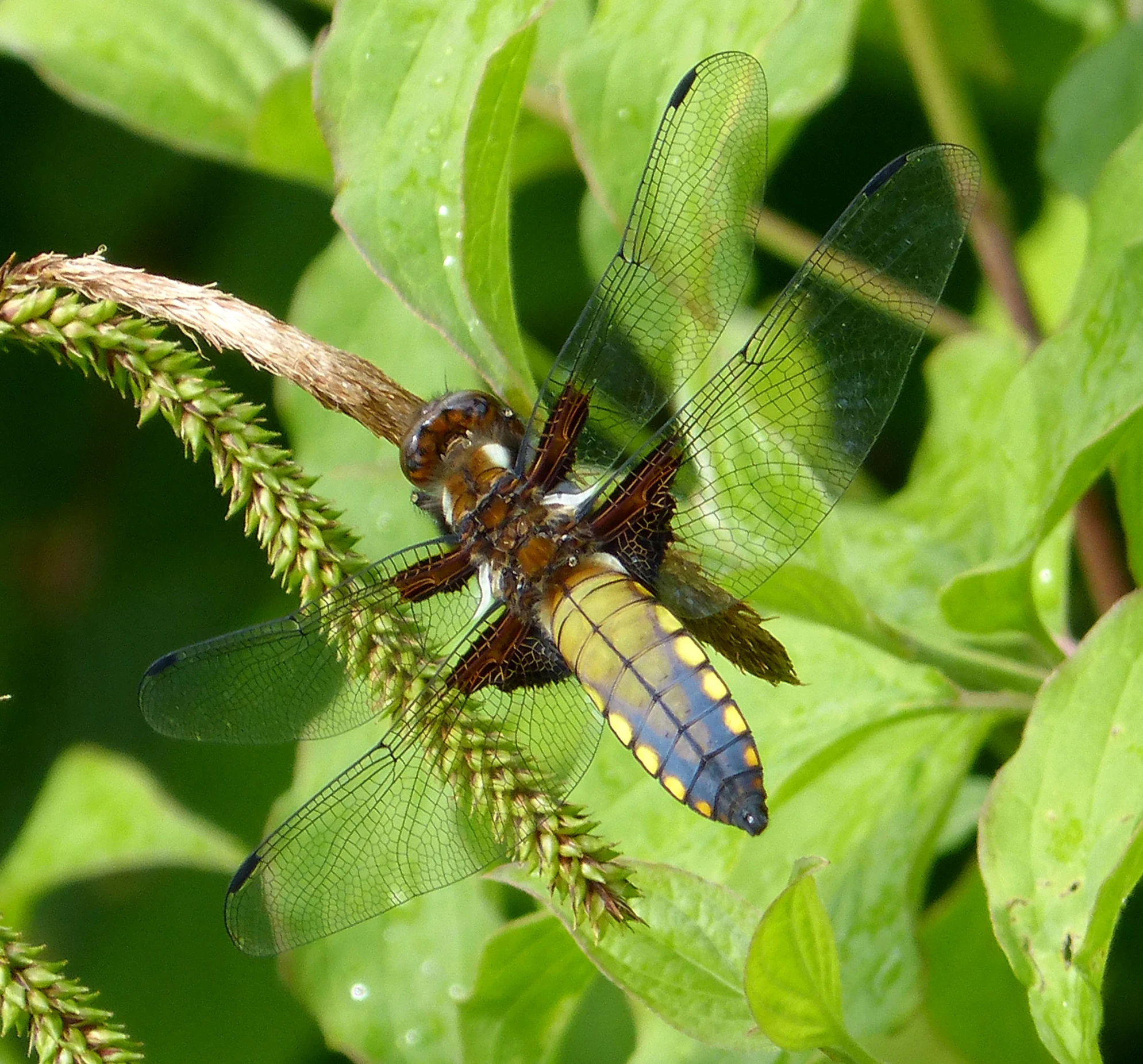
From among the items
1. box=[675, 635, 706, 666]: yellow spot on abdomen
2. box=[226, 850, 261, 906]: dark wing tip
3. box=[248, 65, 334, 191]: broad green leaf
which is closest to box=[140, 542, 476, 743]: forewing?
box=[226, 850, 261, 906]: dark wing tip

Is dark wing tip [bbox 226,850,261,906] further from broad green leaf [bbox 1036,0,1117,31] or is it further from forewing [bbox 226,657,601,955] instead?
broad green leaf [bbox 1036,0,1117,31]

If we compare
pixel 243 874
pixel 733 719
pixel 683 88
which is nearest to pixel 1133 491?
pixel 733 719

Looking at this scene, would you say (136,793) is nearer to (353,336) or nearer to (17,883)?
(17,883)

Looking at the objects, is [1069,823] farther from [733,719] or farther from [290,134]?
[290,134]

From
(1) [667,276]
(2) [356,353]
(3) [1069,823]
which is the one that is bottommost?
(2) [356,353]

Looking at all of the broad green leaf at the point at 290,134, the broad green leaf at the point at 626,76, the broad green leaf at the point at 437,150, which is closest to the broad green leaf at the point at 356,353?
the broad green leaf at the point at 290,134

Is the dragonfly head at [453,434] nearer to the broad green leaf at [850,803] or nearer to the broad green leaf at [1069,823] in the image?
the broad green leaf at [850,803]
